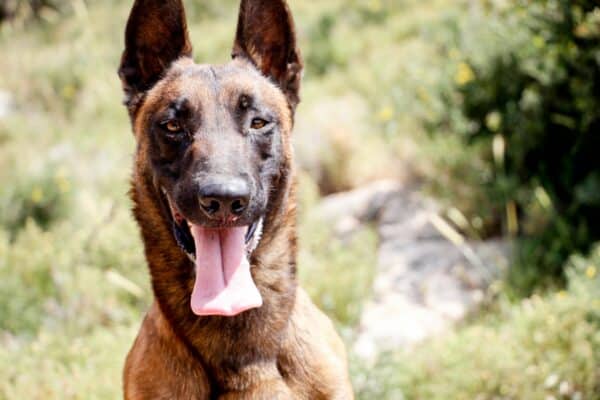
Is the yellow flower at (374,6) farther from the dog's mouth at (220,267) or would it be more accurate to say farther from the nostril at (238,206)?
the nostril at (238,206)

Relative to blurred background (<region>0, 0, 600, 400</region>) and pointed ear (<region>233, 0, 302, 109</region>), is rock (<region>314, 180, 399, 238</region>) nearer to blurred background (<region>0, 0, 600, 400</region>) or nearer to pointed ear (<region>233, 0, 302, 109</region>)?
blurred background (<region>0, 0, 600, 400</region>)

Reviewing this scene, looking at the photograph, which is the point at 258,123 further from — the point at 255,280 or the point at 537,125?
the point at 537,125

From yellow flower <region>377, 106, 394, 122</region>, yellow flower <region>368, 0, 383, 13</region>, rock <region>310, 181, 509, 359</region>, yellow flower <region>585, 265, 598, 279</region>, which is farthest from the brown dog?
yellow flower <region>368, 0, 383, 13</region>

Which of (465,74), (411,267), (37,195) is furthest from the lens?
(37,195)

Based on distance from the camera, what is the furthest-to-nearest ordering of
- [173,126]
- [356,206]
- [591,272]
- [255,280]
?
[356,206], [591,272], [255,280], [173,126]

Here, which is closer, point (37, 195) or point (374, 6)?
point (37, 195)

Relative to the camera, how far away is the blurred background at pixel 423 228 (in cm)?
401

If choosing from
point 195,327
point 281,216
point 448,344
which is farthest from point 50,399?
point 448,344

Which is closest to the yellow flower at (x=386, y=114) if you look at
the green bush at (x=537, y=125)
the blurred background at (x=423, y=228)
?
the blurred background at (x=423, y=228)

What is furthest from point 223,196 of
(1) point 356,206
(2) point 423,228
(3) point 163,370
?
(1) point 356,206

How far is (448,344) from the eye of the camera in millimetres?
4227

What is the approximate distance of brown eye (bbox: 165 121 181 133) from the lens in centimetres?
273

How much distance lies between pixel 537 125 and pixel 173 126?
3420mm

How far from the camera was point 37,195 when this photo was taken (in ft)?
19.4
